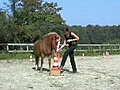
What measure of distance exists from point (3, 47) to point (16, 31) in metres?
8.73

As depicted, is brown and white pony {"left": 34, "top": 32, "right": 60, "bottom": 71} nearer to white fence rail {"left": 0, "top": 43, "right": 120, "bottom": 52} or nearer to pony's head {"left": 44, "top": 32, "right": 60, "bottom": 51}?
pony's head {"left": 44, "top": 32, "right": 60, "bottom": 51}

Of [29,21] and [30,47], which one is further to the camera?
[29,21]

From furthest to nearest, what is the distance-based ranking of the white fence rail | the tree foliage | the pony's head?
the tree foliage, the white fence rail, the pony's head

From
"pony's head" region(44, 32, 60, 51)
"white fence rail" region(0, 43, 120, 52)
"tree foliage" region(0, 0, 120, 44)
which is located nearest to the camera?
"pony's head" region(44, 32, 60, 51)

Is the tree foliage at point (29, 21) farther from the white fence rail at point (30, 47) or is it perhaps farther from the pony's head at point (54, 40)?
the pony's head at point (54, 40)

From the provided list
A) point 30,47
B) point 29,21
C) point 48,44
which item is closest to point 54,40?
point 48,44

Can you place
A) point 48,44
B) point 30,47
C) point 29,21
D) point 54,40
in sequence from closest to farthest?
1. point 54,40
2. point 48,44
3. point 30,47
4. point 29,21

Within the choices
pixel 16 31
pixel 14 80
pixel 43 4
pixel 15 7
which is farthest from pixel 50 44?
pixel 43 4

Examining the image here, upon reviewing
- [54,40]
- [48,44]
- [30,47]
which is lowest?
[30,47]

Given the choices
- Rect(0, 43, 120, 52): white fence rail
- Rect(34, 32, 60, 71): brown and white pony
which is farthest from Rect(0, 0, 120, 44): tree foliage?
Rect(34, 32, 60, 71): brown and white pony

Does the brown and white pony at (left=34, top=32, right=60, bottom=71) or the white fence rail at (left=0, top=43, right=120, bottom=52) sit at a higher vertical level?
the brown and white pony at (left=34, top=32, right=60, bottom=71)

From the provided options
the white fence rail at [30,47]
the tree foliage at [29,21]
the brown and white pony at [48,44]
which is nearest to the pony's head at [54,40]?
the brown and white pony at [48,44]

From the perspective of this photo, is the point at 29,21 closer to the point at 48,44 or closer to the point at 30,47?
the point at 30,47

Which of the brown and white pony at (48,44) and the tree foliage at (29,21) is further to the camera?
the tree foliage at (29,21)
